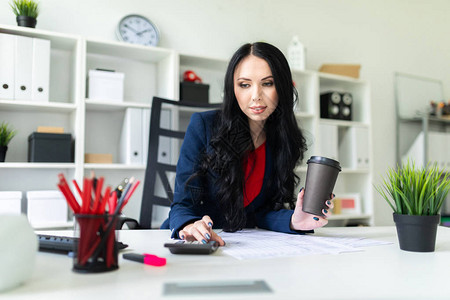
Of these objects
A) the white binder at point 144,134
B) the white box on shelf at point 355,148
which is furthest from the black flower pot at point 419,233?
the white box on shelf at point 355,148

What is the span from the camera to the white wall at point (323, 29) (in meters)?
2.82

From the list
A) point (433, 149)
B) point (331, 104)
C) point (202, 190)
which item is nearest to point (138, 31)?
point (331, 104)

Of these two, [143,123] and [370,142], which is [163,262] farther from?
[370,142]

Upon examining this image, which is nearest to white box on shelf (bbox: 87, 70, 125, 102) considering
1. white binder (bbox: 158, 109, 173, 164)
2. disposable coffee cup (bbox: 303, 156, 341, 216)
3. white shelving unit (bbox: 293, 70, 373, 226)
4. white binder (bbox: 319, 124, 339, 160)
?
white binder (bbox: 158, 109, 173, 164)

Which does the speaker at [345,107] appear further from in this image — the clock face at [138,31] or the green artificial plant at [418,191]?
the green artificial plant at [418,191]

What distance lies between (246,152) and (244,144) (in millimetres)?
30

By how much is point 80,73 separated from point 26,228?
199 cm

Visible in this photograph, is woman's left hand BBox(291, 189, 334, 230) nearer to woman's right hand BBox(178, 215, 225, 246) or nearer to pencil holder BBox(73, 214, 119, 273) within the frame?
woman's right hand BBox(178, 215, 225, 246)

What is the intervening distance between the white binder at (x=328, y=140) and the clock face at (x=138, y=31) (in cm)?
149

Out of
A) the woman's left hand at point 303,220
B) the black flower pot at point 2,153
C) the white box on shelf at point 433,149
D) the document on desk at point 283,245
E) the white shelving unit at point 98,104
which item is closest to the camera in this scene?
the document on desk at point 283,245

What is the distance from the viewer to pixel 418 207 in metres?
0.97

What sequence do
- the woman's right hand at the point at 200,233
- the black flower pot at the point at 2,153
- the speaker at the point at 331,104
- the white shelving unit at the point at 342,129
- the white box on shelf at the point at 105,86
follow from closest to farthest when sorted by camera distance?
the woman's right hand at the point at 200,233 < the black flower pot at the point at 2,153 < the white box on shelf at the point at 105,86 < the white shelving unit at the point at 342,129 < the speaker at the point at 331,104

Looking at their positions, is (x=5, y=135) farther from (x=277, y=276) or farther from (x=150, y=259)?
(x=277, y=276)

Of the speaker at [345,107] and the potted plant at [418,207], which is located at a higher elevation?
the speaker at [345,107]
